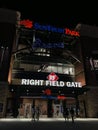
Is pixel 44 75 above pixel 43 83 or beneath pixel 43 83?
above

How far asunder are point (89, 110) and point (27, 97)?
13.5 meters

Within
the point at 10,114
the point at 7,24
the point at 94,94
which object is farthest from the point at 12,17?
the point at 94,94

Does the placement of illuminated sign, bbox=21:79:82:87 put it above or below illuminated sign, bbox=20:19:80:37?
below

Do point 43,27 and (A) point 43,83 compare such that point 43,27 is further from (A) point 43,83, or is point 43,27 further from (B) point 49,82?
(A) point 43,83

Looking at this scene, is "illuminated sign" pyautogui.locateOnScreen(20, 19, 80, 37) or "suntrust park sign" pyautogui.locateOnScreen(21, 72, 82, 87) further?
"illuminated sign" pyautogui.locateOnScreen(20, 19, 80, 37)

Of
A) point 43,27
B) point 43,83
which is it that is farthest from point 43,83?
point 43,27
